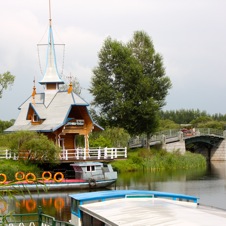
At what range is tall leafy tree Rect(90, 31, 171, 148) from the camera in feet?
176

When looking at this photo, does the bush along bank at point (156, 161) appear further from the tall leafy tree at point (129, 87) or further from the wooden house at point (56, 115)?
the wooden house at point (56, 115)

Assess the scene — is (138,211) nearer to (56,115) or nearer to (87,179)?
(87,179)

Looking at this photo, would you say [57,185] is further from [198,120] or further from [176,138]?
[198,120]

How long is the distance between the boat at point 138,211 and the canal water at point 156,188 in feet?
15.2

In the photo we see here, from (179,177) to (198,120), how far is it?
5997 centimetres

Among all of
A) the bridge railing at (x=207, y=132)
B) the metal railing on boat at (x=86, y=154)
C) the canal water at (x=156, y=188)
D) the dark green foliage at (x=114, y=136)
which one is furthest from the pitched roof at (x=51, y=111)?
the bridge railing at (x=207, y=132)

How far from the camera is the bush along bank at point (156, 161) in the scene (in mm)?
47344

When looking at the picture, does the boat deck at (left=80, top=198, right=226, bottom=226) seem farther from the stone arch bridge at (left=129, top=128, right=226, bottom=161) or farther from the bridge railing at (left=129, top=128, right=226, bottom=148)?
the bridge railing at (left=129, top=128, right=226, bottom=148)

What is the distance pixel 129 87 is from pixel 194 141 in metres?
12.5

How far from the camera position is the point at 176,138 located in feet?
192

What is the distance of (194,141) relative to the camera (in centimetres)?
6272

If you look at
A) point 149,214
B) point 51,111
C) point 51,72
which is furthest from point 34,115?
point 149,214

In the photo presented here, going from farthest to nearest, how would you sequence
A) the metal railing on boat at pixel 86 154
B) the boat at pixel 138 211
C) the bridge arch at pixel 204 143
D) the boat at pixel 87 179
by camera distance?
the bridge arch at pixel 204 143 < the metal railing on boat at pixel 86 154 < the boat at pixel 87 179 < the boat at pixel 138 211

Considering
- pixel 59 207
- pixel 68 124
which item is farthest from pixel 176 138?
pixel 59 207
